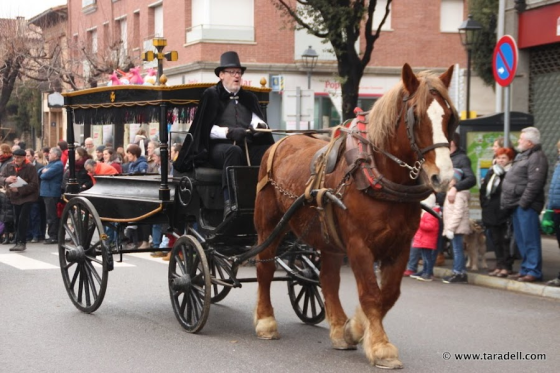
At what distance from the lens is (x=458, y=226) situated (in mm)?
12234

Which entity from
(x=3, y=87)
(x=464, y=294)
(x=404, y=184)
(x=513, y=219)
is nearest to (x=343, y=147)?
(x=404, y=184)

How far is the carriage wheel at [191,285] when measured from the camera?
26.2ft

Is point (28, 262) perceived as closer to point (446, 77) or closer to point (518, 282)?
point (518, 282)

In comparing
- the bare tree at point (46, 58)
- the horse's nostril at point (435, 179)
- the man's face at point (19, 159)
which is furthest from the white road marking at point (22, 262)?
the bare tree at point (46, 58)

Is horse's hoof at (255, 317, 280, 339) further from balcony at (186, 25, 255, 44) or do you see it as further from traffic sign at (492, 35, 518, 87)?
balcony at (186, 25, 255, 44)

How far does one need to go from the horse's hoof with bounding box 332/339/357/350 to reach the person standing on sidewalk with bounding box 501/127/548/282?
4.83m

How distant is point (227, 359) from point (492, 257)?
7975 mm

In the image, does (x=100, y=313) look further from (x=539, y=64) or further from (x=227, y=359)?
(x=539, y=64)

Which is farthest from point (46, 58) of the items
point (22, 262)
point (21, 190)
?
point (22, 262)

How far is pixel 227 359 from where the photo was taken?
23.5 ft

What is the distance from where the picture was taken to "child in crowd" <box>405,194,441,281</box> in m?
12.2

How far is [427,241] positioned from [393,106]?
5853 millimetres

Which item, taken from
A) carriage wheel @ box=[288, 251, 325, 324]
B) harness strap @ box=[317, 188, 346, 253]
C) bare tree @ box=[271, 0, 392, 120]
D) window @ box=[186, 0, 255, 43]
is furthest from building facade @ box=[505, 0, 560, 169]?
window @ box=[186, 0, 255, 43]

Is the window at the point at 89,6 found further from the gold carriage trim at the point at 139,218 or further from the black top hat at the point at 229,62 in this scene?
the black top hat at the point at 229,62
